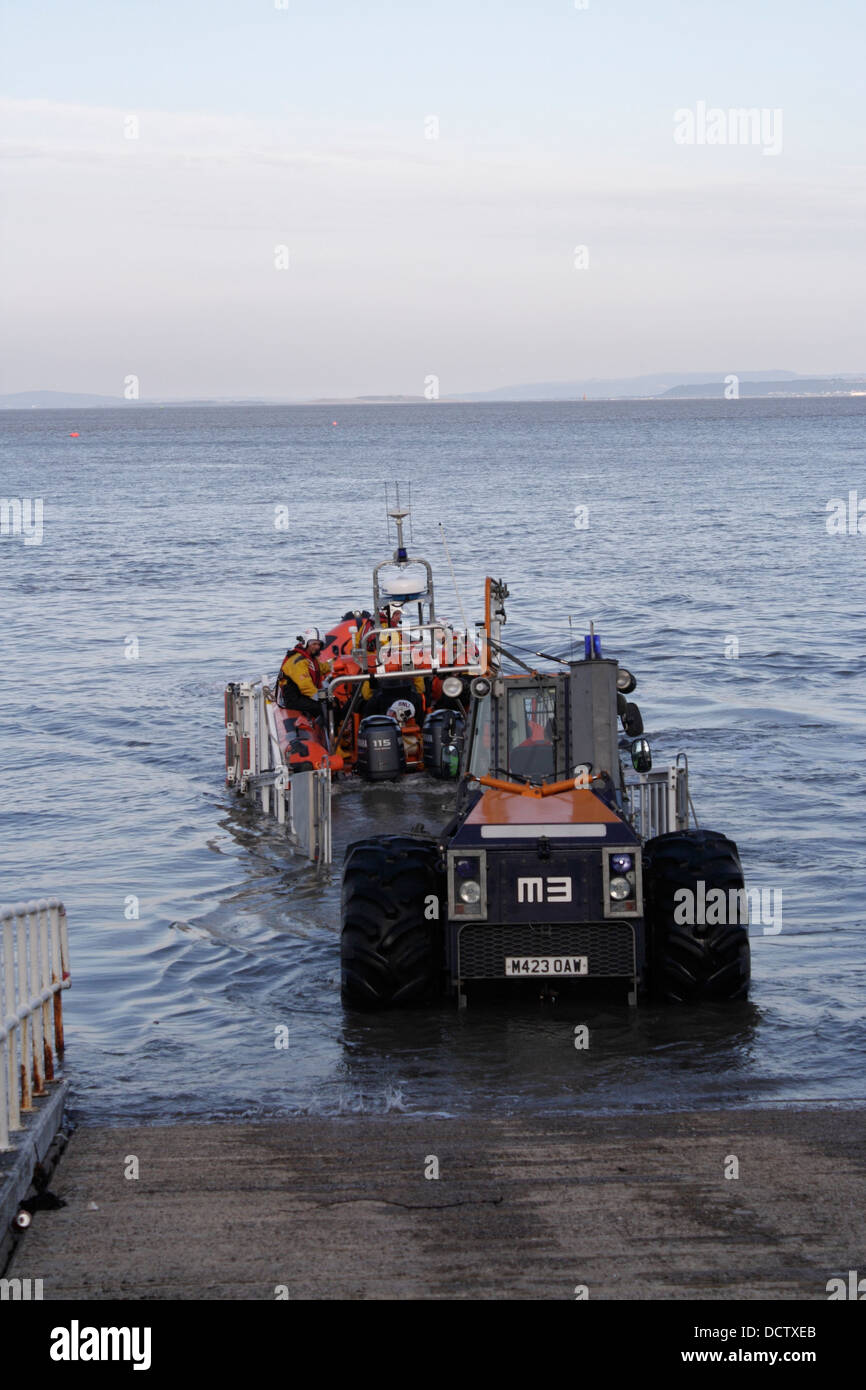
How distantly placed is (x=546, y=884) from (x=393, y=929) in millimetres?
1036

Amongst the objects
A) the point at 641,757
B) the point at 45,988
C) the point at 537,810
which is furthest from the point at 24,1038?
the point at 641,757

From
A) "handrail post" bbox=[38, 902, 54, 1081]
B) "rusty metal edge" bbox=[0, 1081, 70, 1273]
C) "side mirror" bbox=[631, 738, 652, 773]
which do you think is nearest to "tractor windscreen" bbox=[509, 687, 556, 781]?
"side mirror" bbox=[631, 738, 652, 773]

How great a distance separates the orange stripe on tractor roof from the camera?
966 centimetres

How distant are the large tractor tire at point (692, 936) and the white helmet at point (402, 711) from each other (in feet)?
25.7

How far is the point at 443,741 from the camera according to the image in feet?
54.5

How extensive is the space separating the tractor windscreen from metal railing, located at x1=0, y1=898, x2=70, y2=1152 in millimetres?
3281

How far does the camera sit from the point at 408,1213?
6.49m

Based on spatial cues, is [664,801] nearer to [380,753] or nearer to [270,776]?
[380,753]

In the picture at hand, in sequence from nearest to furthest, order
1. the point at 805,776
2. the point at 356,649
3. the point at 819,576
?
1. the point at 356,649
2. the point at 805,776
3. the point at 819,576

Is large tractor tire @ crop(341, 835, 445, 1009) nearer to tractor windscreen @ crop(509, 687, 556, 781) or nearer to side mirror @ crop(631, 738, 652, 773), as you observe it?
tractor windscreen @ crop(509, 687, 556, 781)

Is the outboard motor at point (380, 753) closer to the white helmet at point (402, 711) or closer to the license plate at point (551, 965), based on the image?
the white helmet at point (402, 711)

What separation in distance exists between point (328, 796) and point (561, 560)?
35838mm
